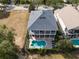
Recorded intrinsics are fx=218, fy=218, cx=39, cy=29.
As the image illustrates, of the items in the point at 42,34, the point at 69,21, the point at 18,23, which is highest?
the point at 69,21

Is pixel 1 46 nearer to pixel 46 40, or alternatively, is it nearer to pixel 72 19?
pixel 46 40

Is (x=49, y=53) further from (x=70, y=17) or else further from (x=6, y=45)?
(x=70, y=17)

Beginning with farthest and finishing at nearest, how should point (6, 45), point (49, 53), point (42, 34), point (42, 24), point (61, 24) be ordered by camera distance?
point (61, 24)
point (42, 34)
point (42, 24)
point (49, 53)
point (6, 45)

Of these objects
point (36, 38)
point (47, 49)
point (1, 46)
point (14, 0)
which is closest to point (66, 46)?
point (47, 49)

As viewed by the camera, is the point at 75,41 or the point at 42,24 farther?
the point at 75,41

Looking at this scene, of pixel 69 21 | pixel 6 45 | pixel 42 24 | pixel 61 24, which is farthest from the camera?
pixel 61 24

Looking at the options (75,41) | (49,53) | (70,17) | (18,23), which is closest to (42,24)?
(49,53)

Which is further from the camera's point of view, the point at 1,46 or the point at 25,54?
the point at 25,54
